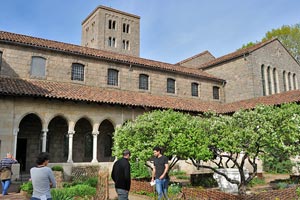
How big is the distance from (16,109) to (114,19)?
4156cm

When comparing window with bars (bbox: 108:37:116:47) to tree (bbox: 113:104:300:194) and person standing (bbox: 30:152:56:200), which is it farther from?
person standing (bbox: 30:152:56:200)

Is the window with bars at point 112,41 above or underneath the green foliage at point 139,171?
above

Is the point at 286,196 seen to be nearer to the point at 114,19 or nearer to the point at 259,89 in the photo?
the point at 259,89

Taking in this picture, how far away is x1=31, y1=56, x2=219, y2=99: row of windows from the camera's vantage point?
1952 cm

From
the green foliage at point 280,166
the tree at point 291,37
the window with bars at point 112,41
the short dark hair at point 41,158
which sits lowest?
the green foliage at point 280,166

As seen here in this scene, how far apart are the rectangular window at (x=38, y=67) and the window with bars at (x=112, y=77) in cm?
514

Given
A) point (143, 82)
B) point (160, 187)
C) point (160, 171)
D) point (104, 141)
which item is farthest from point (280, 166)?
point (160, 171)

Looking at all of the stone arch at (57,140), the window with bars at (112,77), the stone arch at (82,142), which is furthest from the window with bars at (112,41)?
the stone arch at (57,140)

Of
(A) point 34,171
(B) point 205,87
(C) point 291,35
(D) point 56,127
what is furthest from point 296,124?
(C) point 291,35

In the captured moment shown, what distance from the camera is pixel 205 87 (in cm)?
2786

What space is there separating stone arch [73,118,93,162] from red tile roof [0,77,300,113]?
2.72 meters

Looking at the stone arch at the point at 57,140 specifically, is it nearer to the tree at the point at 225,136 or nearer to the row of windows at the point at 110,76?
the row of windows at the point at 110,76

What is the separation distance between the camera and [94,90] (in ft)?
67.3

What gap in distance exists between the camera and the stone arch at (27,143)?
1867 cm
